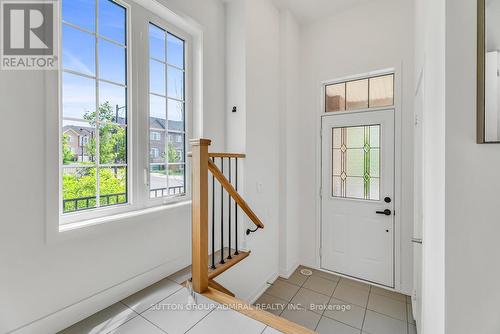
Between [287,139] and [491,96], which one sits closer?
[491,96]

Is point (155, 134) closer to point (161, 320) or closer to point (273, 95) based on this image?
point (161, 320)

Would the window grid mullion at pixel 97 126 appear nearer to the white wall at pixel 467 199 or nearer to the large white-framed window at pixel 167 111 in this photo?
the large white-framed window at pixel 167 111

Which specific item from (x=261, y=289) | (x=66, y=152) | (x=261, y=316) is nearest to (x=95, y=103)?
(x=66, y=152)

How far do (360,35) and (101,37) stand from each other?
2.93m

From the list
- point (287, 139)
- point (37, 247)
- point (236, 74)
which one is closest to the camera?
point (37, 247)

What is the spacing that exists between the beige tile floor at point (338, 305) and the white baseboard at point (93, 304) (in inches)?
50.7

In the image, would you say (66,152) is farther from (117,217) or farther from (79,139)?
(117,217)

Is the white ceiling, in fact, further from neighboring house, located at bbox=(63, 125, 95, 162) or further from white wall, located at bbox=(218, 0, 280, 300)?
neighboring house, located at bbox=(63, 125, 95, 162)

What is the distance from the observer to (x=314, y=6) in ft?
9.71

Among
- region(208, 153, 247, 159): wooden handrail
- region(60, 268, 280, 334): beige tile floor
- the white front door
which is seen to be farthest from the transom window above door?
region(60, 268, 280, 334): beige tile floor

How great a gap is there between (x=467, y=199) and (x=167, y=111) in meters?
2.18

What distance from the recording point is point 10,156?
1.19 metres

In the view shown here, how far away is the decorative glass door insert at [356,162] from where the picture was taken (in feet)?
9.46

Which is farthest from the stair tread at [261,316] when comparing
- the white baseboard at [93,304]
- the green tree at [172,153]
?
the green tree at [172,153]
